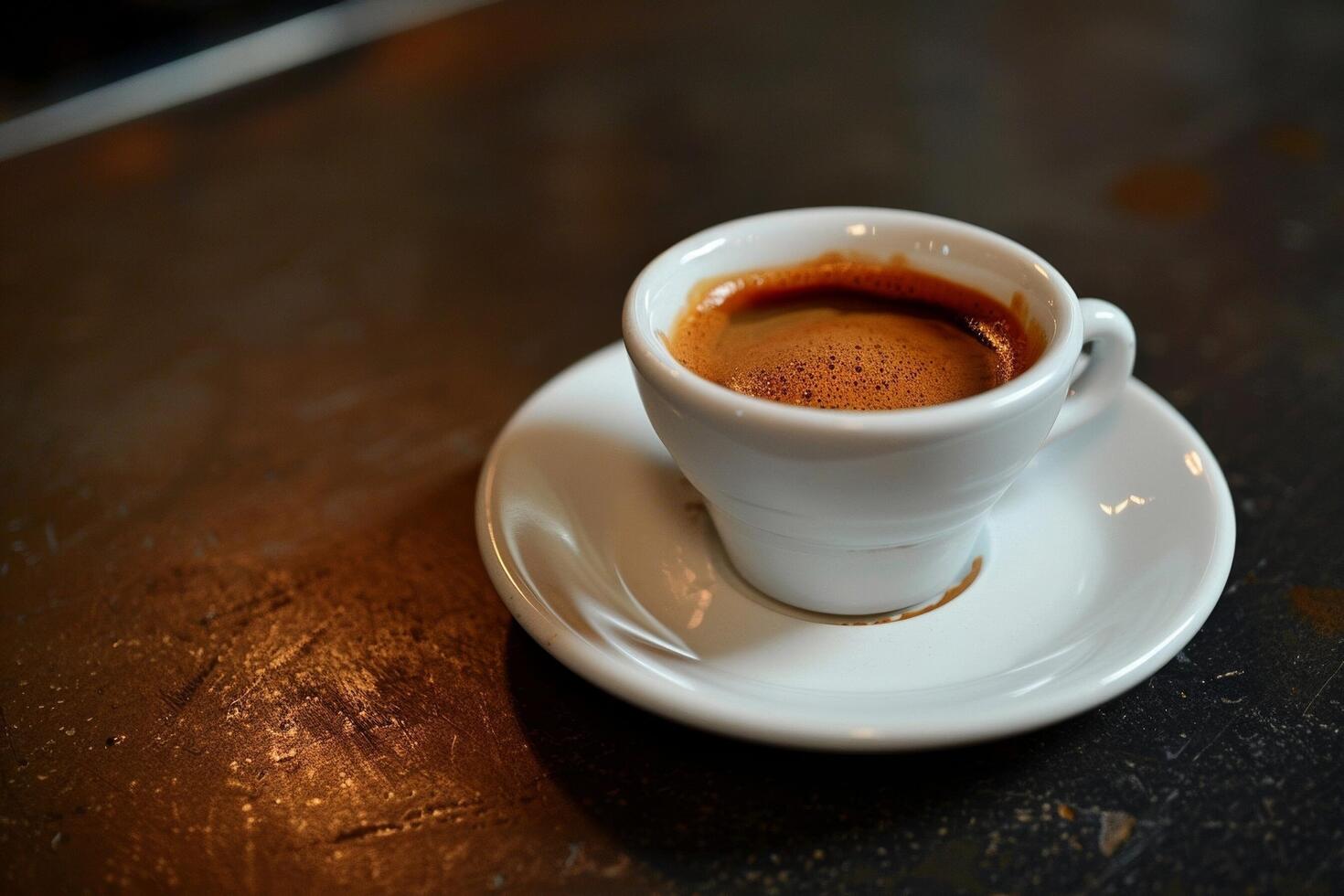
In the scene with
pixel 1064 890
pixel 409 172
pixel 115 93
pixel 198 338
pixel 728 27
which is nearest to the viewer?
pixel 1064 890

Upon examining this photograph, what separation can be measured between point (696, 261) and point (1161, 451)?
401 mm

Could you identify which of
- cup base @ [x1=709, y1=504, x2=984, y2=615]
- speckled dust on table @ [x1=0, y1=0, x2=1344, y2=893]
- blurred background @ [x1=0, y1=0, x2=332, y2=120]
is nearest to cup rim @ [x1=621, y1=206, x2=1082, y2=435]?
cup base @ [x1=709, y1=504, x2=984, y2=615]

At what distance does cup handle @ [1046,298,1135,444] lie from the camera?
32.0 inches

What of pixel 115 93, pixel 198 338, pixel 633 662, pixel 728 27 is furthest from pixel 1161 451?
pixel 115 93

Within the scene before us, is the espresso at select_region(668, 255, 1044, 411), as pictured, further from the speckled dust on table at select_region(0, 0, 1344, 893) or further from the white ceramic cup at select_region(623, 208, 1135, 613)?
the speckled dust on table at select_region(0, 0, 1344, 893)

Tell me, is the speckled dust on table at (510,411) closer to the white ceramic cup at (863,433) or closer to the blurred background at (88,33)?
the white ceramic cup at (863,433)

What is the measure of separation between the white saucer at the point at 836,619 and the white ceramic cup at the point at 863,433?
4 centimetres

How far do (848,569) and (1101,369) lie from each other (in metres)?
0.30

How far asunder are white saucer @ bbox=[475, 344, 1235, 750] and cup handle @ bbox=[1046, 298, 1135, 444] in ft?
0.13

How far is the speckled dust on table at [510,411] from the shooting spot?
2.09 feet

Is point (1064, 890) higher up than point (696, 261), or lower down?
lower down

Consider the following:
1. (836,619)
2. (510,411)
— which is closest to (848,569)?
(836,619)

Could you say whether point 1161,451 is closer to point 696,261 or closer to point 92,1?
point 696,261

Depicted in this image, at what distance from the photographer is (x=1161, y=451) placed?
0.85 meters
